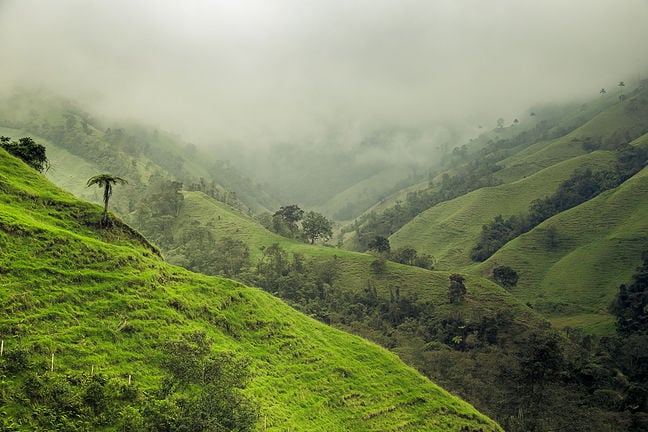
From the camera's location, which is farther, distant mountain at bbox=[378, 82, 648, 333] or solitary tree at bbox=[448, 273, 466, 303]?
distant mountain at bbox=[378, 82, 648, 333]

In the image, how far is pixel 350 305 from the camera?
395 feet

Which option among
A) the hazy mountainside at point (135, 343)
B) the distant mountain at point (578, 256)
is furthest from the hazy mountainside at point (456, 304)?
the hazy mountainside at point (135, 343)

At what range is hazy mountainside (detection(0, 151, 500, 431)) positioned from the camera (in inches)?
1394

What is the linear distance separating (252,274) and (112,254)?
7770 centimetres

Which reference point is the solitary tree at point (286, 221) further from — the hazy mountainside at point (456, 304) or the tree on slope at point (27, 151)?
the tree on slope at point (27, 151)

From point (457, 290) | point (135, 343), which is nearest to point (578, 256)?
point (457, 290)

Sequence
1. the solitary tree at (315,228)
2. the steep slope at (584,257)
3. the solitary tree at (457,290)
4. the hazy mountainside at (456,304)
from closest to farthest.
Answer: the hazy mountainside at (456,304), the solitary tree at (457,290), the steep slope at (584,257), the solitary tree at (315,228)

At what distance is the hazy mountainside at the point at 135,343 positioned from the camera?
35406mm

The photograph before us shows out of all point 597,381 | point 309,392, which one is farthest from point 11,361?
point 597,381

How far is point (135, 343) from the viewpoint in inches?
1778

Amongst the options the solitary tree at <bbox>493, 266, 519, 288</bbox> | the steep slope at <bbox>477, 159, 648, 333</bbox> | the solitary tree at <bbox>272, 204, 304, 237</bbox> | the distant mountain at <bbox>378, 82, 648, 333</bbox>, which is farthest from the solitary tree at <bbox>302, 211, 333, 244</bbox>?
the solitary tree at <bbox>493, 266, 519, 288</bbox>

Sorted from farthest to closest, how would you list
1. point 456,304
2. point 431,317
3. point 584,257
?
point 584,257
point 456,304
point 431,317

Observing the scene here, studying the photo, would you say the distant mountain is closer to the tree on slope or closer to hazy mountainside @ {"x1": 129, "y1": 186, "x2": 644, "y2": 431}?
hazy mountainside @ {"x1": 129, "y1": 186, "x2": 644, "y2": 431}

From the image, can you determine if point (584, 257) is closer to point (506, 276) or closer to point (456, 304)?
point (506, 276)
